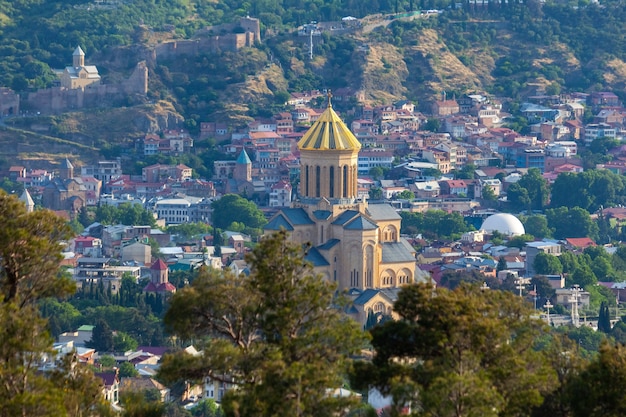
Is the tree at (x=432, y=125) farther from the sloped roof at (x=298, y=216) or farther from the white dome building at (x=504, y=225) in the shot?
the sloped roof at (x=298, y=216)

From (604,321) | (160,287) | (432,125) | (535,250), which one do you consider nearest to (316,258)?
(160,287)

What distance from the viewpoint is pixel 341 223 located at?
6106 centimetres

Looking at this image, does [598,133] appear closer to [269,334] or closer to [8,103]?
[8,103]

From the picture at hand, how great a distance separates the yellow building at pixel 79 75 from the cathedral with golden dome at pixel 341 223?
40618 mm

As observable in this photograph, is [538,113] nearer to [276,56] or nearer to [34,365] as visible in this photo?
[276,56]

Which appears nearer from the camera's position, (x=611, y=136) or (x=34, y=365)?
(x=34, y=365)

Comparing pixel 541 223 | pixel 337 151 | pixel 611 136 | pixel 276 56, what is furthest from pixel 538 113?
pixel 337 151

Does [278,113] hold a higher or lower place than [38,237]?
lower

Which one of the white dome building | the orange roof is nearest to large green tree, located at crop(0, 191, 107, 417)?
the orange roof

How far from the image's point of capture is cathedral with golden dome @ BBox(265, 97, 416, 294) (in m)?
60.7

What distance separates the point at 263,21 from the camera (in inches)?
4473

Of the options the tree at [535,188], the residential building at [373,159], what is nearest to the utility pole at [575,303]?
the tree at [535,188]

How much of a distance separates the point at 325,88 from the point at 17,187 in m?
20.9

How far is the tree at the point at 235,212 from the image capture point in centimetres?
8278
